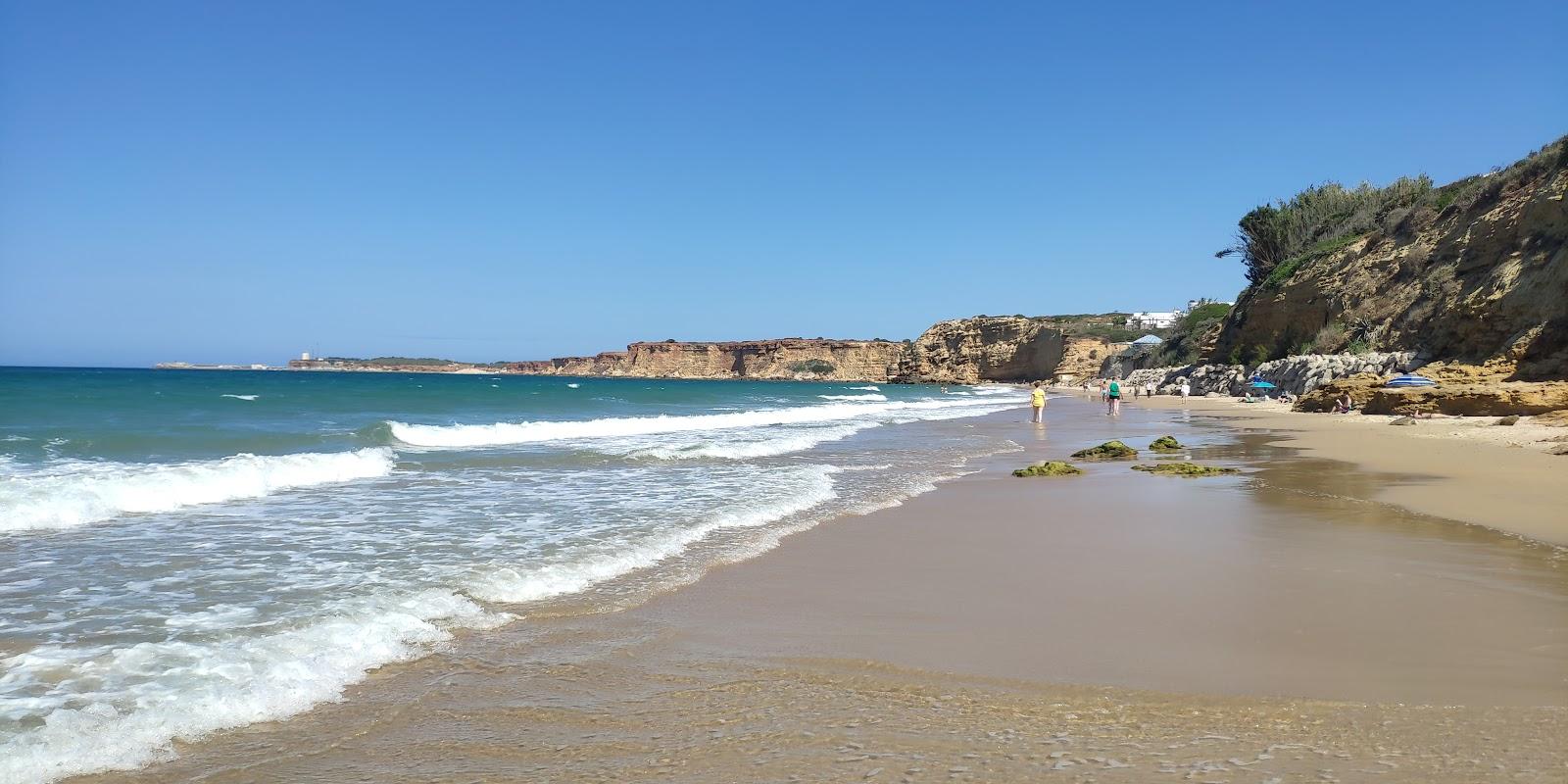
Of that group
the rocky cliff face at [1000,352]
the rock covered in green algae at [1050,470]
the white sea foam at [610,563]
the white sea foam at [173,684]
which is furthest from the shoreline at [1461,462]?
the rocky cliff face at [1000,352]

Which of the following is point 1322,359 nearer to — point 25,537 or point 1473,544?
point 1473,544

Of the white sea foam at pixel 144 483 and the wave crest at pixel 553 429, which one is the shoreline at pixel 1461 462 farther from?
the wave crest at pixel 553 429

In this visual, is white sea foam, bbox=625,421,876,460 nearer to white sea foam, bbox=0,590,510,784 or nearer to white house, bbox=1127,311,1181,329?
white sea foam, bbox=0,590,510,784

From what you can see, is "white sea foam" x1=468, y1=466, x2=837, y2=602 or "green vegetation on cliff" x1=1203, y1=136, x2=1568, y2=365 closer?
"white sea foam" x1=468, y1=466, x2=837, y2=602

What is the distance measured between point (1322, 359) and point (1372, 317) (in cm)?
302

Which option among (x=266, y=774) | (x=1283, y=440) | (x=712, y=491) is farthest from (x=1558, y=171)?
(x=266, y=774)

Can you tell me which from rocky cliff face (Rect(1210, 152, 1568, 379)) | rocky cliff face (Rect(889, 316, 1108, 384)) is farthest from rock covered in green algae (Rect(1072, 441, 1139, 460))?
rocky cliff face (Rect(889, 316, 1108, 384))

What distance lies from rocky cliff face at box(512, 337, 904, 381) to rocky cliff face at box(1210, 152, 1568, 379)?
110 m

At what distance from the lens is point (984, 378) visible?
115 metres

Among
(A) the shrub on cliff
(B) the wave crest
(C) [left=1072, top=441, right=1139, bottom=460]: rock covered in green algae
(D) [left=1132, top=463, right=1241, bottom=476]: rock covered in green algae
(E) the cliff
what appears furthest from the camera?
(E) the cliff

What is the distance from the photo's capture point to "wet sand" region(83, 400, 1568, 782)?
3.15 meters

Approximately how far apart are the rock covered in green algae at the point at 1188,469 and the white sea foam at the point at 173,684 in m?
10.0

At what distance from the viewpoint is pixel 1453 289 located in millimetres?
30062

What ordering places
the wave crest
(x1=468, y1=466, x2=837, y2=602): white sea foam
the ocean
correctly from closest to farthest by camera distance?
the ocean, (x1=468, y1=466, x2=837, y2=602): white sea foam, the wave crest
